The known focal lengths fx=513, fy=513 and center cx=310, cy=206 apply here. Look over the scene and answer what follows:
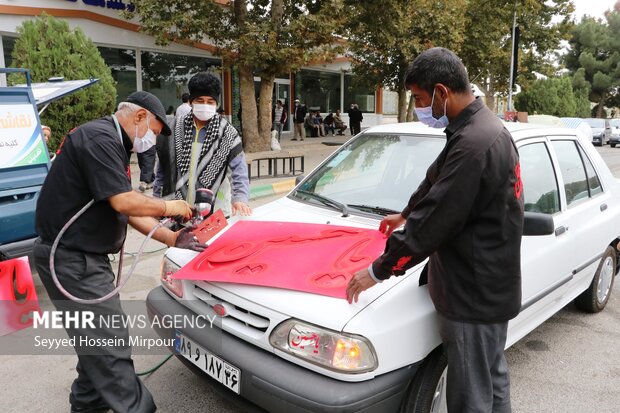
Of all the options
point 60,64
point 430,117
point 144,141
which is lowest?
point 144,141

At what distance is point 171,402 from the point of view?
9.87 ft

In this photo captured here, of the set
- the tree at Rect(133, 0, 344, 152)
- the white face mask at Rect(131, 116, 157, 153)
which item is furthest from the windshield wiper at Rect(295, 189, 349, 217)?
the tree at Rect(133, 0, 344, 152)

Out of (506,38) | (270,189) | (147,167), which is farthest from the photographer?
(506,38)

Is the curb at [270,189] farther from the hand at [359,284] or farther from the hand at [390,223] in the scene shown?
the hand at [359,284]

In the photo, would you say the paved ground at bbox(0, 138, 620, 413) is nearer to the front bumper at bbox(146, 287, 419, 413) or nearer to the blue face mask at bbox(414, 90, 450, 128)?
the front bumper at bbox(146, 287, 419, 413)

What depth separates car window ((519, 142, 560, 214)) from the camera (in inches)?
127

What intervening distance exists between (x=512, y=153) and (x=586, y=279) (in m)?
2.43

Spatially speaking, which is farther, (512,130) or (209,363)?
(512,130)

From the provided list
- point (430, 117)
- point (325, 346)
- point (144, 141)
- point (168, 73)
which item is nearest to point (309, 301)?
point (325, 346)

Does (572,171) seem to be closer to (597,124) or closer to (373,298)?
(373,298)

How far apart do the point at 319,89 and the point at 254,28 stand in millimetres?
12874

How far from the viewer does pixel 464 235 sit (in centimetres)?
204

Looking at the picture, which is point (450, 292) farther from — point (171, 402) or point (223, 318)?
point (171, 402)

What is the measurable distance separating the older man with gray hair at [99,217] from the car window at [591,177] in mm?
3071
